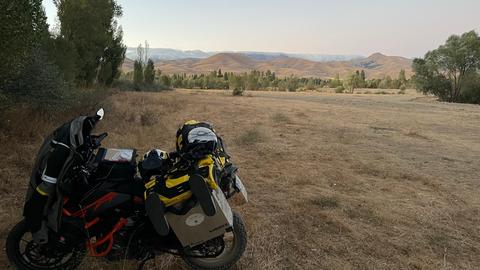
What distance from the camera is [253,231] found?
427 cm

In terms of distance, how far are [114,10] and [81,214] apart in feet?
82.2

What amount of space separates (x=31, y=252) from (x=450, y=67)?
38760mm

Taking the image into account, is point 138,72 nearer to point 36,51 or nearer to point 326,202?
point 36,51

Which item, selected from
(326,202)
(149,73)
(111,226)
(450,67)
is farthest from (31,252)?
(149,73)

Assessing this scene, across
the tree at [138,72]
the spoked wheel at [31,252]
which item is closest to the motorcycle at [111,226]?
the spoked wheel at [31,252]

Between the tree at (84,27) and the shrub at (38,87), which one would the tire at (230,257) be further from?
the tree at (84,27)

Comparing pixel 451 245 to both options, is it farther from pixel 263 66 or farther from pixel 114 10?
pixel 263 66

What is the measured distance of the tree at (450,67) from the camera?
33969mm

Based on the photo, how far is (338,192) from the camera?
600cm

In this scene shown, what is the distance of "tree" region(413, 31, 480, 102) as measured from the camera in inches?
1337

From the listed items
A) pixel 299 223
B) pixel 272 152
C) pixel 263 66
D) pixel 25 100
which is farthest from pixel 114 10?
pixel 263 66

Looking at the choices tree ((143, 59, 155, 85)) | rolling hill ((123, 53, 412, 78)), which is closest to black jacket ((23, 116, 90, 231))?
tree ((143, 59, 155, 85))

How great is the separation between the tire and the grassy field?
31cm

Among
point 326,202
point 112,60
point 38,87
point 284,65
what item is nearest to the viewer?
point 326,202
